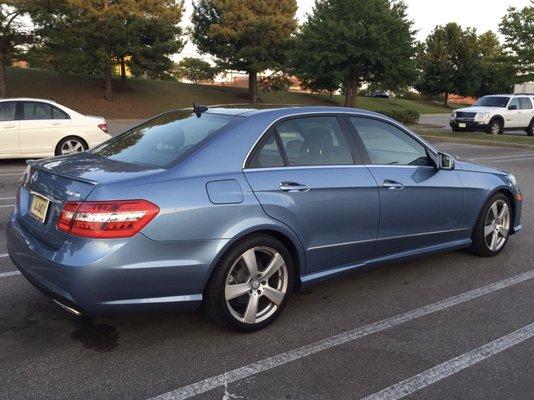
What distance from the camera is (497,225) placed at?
559cm

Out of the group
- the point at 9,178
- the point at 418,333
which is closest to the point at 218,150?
the point at 418,333

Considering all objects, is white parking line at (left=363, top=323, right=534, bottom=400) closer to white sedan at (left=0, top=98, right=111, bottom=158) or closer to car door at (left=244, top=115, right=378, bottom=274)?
car door at (left=244, top=115, right=378, bottom=274)

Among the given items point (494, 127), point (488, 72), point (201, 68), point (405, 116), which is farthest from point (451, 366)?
point (488, 72)

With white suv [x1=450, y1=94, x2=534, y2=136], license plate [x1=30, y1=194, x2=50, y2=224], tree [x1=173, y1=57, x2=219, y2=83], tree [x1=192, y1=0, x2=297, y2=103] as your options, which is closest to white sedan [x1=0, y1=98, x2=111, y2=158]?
license plate [x1=30, y1=194, x2=50, y2=224]

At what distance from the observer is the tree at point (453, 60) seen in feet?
196

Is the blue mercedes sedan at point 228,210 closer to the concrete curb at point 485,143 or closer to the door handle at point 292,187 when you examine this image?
the door handle at point 292,187

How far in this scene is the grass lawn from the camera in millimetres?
32375

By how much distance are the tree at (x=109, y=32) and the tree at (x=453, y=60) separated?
35.1m

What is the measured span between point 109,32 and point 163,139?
98.8 ft

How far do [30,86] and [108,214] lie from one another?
112ft

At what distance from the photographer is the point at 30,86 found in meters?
33.7

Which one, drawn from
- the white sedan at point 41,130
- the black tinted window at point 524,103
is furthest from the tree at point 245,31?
the white sedan at point 41,130

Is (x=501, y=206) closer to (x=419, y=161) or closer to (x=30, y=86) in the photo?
(x=419, y=161)

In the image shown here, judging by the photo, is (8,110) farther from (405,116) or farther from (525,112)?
(405,116)
